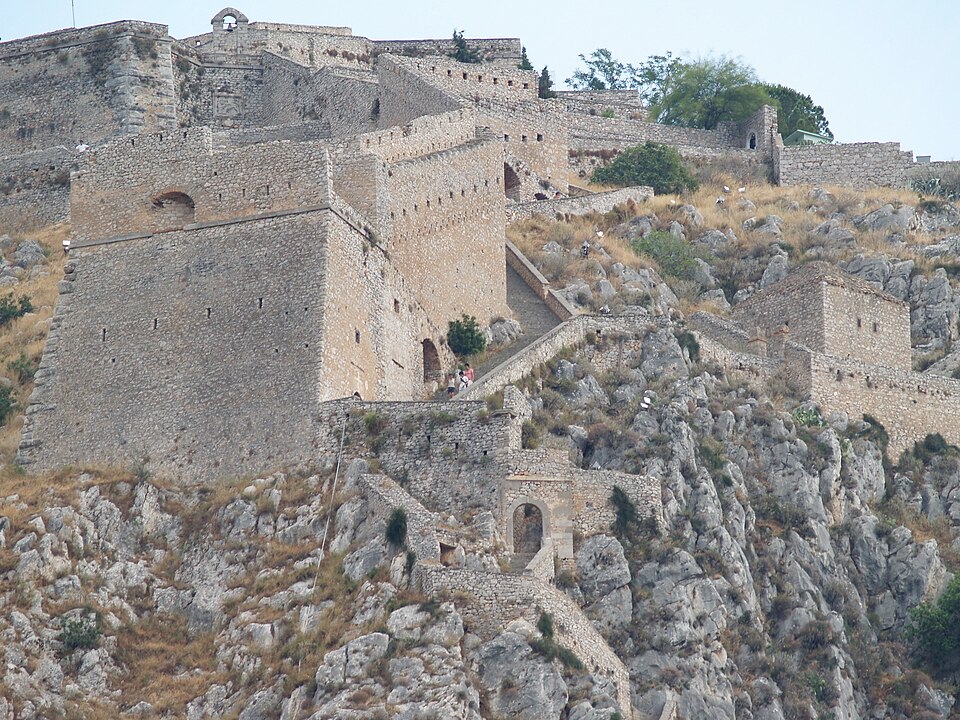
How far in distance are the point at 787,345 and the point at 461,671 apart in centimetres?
2000

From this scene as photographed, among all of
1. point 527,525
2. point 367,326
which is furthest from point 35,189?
point 527,525

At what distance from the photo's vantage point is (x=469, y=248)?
198ft

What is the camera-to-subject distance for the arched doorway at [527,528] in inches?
1875

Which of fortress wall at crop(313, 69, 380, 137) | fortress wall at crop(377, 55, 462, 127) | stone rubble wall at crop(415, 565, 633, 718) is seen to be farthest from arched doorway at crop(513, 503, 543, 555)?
fortress wall at crop(313, 69, 380, 137)

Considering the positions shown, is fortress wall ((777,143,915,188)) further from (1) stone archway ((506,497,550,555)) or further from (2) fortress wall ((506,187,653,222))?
(1) stone archway ((506,497,550,555))

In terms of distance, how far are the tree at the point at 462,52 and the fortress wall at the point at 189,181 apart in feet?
93.3

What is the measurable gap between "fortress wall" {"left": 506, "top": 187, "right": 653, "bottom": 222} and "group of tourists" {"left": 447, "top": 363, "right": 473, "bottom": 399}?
45.5 ft

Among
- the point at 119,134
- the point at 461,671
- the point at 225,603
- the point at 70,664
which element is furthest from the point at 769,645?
the point at 119,134

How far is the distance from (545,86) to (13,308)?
1219 inches

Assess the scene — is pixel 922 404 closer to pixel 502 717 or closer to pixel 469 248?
pixel 469 248

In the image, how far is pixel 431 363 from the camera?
186 ft

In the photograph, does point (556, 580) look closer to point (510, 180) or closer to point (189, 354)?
point (189, 354)

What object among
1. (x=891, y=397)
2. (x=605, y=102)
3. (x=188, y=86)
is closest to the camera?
(x=891, y=397)

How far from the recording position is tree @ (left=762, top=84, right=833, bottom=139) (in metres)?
90.5
